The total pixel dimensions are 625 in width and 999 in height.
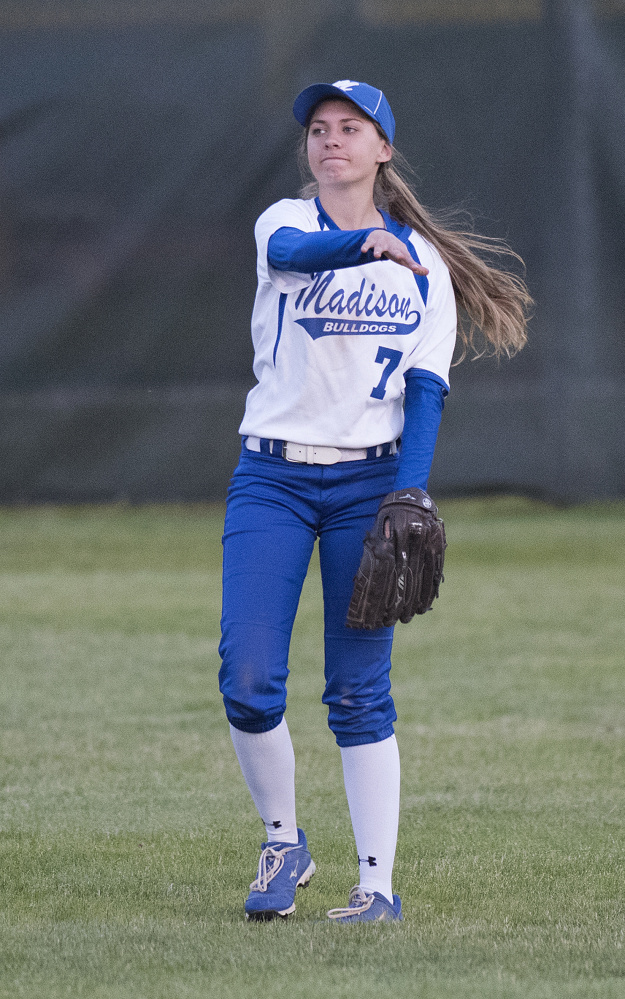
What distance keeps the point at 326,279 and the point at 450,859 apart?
152cm

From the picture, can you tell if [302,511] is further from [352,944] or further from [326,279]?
[352,944]

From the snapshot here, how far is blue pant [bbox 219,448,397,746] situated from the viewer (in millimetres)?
2826

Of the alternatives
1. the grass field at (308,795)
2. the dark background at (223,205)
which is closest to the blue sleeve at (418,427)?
the grass field at (308,795)

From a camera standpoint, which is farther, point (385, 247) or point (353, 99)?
point (353, 99)

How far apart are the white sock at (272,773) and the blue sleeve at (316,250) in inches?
38.4

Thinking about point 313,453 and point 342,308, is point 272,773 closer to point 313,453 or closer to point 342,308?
point 313,453

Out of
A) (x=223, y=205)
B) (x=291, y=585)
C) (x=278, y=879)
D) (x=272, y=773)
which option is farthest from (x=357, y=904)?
(x=223, y=205)

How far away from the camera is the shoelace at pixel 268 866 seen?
9.52 ft

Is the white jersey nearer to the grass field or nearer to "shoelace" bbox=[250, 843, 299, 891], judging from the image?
"shoelace" bbox=[250, 843, 299, 891]

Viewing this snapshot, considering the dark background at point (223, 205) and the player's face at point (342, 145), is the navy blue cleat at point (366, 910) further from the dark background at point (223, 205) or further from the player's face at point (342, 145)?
the dark background at point (223, 205)

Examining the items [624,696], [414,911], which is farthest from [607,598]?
[414,911]

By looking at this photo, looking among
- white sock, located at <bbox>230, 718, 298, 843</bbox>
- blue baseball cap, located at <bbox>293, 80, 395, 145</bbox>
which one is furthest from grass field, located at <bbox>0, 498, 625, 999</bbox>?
blue baseball cap, located at <bbox>293, 80, 395, 145</bbox>

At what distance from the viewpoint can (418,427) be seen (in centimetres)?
295

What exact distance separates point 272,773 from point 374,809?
0.23 m
